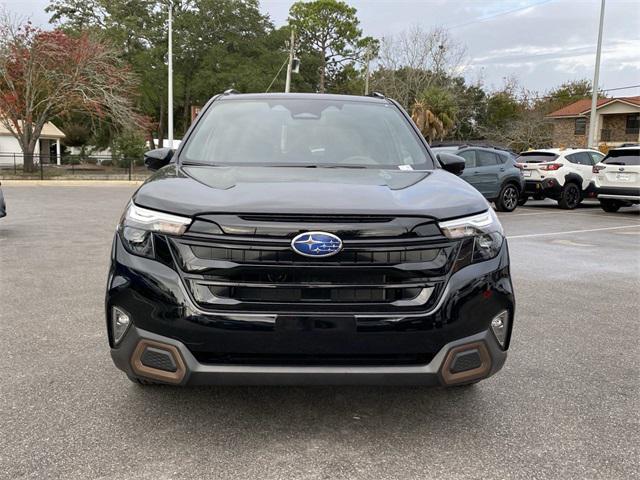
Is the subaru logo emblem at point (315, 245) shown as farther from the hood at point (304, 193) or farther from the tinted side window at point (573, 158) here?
the tinted side window at point (573, 158)

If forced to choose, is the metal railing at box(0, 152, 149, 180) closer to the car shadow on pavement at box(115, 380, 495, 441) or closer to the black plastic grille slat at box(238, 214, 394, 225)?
the car shadow on pavement at box(115, 380, 495, 441)

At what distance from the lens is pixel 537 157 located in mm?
16938

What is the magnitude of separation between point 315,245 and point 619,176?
14880 millimetres

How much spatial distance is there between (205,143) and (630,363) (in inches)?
132

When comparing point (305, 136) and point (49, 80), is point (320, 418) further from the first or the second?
point (49, 80)

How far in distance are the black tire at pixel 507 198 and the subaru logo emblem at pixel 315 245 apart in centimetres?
1330

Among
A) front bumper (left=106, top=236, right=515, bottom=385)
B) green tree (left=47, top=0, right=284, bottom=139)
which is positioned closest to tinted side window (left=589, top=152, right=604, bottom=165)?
front bumper (left=106, top=236, right=515, bottom=385)

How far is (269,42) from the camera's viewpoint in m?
43.3

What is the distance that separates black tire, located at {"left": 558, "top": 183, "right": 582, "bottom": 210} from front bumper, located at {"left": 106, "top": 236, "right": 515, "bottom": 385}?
1538 centimetres

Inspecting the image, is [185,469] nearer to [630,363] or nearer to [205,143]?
[205,143]

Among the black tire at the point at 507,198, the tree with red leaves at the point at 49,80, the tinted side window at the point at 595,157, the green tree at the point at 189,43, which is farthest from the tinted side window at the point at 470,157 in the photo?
the green tree at the point at 189,43

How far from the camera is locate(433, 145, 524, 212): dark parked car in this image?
14695 mm

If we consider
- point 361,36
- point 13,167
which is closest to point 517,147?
point 361,36

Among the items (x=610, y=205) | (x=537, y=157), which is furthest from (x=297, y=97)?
(x=610, y=205)
